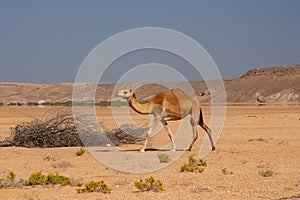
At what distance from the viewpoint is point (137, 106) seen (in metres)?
20.0

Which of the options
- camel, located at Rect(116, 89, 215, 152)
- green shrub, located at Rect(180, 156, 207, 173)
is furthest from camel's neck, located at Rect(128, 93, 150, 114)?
green shrub, located at Rect(180, 156, 207, 173)

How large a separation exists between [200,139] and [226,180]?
43.6 feet

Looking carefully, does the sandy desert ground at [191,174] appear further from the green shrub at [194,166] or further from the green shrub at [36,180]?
the green shrub at [36,180]

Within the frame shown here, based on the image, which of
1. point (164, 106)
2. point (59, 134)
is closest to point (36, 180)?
point (164, 106)

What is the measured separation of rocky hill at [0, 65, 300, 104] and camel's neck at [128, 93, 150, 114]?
76.9 metres

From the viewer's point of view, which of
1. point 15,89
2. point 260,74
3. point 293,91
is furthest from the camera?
point 15,89

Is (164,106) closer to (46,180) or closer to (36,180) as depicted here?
(46,180)

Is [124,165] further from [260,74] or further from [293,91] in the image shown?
[260,74]

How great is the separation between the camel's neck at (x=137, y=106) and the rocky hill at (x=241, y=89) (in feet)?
252

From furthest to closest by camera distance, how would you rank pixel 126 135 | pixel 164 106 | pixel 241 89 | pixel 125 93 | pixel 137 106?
pixel 241 89
pixel 126 135
pixel 164 106
pixel 137 106
pixel 125 93

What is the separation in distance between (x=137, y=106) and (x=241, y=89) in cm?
12206

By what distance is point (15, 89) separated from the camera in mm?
188375

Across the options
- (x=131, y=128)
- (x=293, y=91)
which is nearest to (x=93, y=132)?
(x=131, y=128)

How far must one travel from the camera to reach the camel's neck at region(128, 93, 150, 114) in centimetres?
1981
